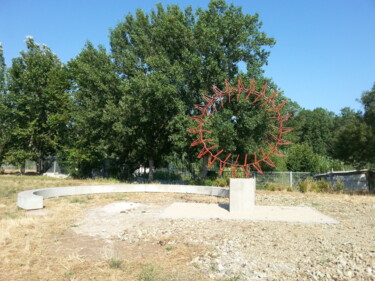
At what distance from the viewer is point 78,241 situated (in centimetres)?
763

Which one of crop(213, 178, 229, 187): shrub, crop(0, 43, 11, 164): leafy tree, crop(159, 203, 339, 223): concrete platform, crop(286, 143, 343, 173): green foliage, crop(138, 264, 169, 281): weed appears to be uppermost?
crop(0, 43, 11, 164): leafy tree

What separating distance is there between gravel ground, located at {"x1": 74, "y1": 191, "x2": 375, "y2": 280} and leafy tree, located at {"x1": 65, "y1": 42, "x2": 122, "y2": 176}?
15.0 meters

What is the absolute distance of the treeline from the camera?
67.2 feet

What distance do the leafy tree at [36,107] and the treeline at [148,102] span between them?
97 millimetres

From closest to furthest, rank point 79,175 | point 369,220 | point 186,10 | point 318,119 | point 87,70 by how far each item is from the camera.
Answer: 1. point 369,220
2. point 186,10
3. point 87,70
4. point 79,175
5. point 318,119

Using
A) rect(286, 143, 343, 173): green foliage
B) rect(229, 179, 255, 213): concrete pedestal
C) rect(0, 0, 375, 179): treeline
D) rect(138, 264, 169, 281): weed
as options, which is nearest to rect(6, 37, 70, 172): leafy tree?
rect(0, 0, 375, 179): treeline

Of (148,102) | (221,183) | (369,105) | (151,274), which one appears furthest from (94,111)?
(151,274)

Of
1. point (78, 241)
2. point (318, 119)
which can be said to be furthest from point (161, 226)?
point (318, 119)

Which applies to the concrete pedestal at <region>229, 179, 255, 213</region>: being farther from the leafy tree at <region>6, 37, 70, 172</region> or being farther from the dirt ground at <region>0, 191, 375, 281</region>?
the leafy tree at <region>6, 37, 70, 172</region>

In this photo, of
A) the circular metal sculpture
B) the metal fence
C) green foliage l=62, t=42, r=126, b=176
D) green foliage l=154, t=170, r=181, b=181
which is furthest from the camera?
green foliage l=154, t=170, r=181, b=181

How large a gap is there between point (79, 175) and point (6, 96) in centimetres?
1139

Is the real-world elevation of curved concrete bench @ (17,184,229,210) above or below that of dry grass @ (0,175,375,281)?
above

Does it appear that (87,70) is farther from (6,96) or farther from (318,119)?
(318,119)

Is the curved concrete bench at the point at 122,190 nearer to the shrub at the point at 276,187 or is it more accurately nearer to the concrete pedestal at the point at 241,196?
the concrete pedestal at the point at 241,196
